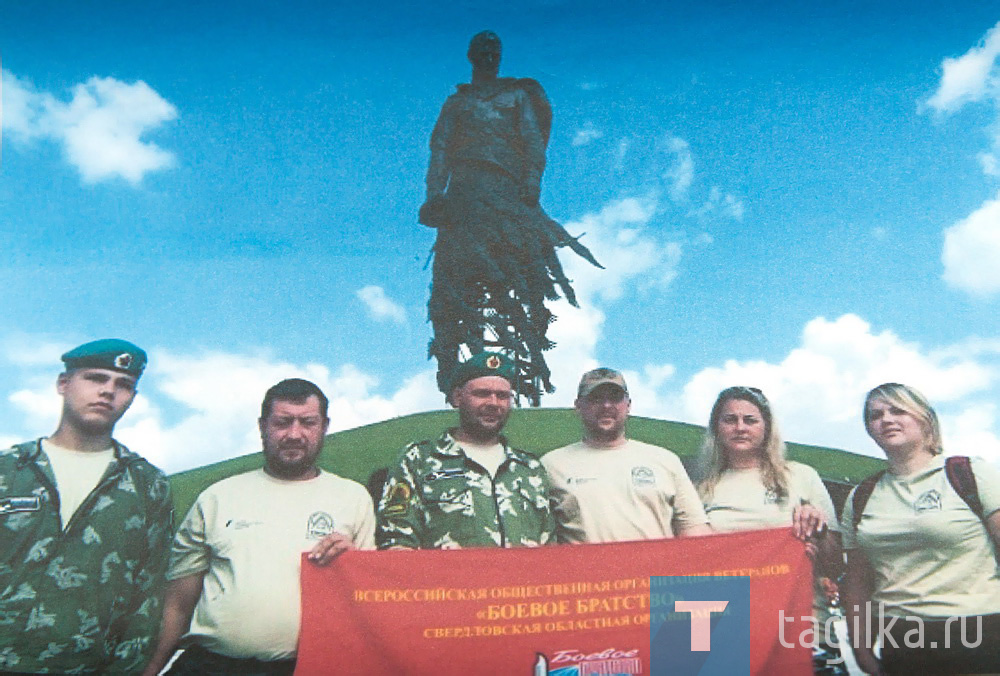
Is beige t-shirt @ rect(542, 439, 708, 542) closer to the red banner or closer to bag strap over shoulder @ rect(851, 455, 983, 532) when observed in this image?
the red banner

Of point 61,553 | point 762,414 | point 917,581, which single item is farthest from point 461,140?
point 917,581

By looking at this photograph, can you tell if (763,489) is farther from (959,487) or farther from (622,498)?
(959,487)

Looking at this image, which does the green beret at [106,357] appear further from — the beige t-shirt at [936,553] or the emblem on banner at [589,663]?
the beige t-shirt at [936,553]

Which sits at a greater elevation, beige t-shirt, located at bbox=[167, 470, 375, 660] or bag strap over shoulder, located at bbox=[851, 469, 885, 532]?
bag strap over shoulder, located at bbox=[851, 469, 885, 532]

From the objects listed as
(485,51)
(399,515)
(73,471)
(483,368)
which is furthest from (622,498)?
(485,51)

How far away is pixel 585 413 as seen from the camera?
14.8ft

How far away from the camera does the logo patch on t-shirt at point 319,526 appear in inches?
157

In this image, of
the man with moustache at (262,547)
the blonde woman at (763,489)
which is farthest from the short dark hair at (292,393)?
the blonde woman at (763,489)

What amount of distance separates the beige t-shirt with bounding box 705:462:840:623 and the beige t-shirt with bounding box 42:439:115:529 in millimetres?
3424

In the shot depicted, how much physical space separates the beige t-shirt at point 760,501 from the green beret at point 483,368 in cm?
140

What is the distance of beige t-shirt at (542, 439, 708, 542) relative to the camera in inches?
166

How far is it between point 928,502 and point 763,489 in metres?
0.91

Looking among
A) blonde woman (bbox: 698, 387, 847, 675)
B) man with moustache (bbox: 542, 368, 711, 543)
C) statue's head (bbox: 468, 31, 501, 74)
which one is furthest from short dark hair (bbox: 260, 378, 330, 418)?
statue's head (bbox: 468, 31, 501, 74)

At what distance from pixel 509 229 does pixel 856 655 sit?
3528mm
